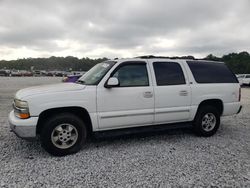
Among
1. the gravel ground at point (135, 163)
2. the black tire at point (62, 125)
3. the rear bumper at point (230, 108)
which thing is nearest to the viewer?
the gravel ground at point (135, 163)

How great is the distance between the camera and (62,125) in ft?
12.3

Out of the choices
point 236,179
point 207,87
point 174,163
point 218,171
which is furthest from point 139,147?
point 207,87

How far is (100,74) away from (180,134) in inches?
99.5

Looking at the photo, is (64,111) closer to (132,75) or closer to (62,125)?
(62,125)

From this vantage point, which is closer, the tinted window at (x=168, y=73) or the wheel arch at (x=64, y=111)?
the wheel arch at (x=64, y=111)

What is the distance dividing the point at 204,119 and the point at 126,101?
213 cm

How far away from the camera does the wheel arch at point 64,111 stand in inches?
145

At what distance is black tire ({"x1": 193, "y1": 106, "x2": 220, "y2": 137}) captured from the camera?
4.86 meters

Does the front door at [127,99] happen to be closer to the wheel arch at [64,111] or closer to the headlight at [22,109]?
the wheel arch at [64,111]

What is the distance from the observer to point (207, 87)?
4.87m

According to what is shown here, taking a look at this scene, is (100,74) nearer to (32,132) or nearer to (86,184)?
(32,132)

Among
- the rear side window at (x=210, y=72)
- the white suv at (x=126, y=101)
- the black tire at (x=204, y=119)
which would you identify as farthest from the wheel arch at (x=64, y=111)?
the rear side window at (x=210, y=72)

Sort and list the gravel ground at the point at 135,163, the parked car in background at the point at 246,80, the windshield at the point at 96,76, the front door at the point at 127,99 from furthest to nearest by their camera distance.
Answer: the parked car in background at the point at 246,80
the windshield at the point at 96,76
the front door at the point at 127,99
the gravel ground at the point at 135,163

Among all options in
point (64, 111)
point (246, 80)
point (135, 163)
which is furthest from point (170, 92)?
point (246, 80)
